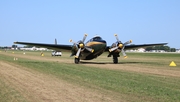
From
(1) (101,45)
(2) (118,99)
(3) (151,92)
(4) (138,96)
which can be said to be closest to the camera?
(2) (118,99)

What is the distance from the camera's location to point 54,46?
37375 mm

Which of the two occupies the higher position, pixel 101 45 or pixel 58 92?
pixel 101 45

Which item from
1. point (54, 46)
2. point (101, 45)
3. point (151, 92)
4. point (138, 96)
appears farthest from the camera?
point (54, 46)

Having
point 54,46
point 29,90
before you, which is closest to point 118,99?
point 29,90

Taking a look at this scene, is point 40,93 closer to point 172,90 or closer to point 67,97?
point 67,97

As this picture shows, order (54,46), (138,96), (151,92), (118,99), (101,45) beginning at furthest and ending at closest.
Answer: (54,46)
(101,45)
(151,92)
(138,96)
(118,99)

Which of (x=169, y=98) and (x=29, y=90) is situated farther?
(x=29, y=90)

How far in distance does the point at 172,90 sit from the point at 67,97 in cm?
494

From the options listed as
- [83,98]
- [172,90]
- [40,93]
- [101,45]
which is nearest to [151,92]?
[172,90]

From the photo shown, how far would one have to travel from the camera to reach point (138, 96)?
1118cm

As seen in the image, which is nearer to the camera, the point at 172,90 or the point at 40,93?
the point at 40,93

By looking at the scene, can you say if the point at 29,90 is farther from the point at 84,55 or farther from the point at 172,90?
the point at 84,55

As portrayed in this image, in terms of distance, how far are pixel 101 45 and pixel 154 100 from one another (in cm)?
2328

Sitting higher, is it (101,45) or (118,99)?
(101,45)
